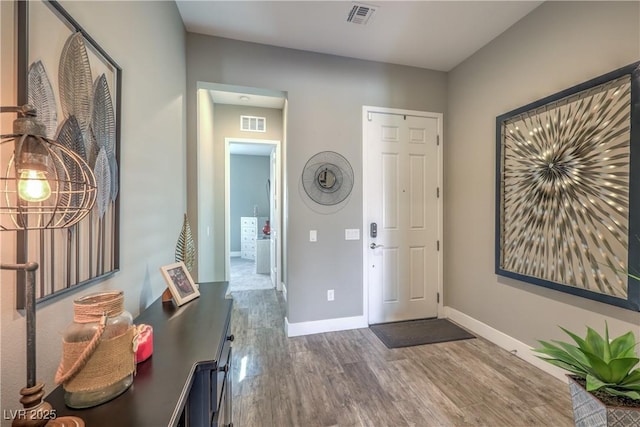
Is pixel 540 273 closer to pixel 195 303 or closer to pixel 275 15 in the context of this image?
pixel 195 303

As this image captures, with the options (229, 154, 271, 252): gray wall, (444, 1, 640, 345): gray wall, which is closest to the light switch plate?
(444, 1, 640, 345): gray wall

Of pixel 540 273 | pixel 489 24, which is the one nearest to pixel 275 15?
pixel 489 24

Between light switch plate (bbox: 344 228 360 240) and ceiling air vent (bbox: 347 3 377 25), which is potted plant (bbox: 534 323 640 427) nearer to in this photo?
light switch plate (bbox: 344 228 360 240)

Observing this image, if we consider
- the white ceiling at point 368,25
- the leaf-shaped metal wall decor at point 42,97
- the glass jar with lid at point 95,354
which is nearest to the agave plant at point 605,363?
the glass jar with lid at point 95,354

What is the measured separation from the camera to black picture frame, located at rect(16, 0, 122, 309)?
718mm

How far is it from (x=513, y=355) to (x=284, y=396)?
2069 mm

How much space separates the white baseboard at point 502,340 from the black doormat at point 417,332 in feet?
0.32

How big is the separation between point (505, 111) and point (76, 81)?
3113mm

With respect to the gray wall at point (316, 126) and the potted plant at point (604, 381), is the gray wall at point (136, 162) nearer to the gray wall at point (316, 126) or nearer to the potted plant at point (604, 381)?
the gray wall at point (316, 126)

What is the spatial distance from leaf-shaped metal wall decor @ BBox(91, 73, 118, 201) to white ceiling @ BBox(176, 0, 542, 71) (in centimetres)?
161

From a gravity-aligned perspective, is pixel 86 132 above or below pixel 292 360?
above

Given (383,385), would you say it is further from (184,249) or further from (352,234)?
(184,249)

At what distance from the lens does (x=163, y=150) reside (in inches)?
71.8

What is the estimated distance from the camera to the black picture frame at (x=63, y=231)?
2.35 feet
